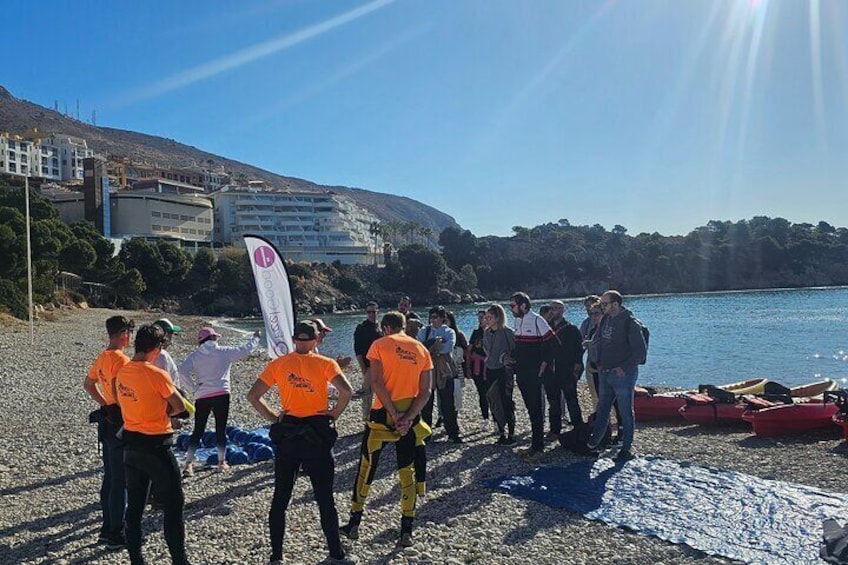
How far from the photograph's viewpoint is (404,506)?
204 inches

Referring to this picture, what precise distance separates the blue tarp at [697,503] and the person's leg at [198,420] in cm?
327

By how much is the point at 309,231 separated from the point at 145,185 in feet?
96.9

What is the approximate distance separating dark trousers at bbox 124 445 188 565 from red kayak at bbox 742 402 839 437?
27.3ft

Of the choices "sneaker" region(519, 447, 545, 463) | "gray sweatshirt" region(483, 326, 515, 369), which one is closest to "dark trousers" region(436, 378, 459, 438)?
"gray sweatshirt" region(483, 326, 515, 369)

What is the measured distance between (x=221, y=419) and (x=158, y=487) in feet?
9.97

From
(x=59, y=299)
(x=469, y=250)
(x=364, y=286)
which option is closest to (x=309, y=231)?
(x=364, y=286)

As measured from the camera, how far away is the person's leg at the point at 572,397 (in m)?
8.75

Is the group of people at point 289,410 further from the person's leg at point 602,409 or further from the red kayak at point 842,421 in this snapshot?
the red kayak at point 842,421

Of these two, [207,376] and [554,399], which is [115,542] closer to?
[207,376]

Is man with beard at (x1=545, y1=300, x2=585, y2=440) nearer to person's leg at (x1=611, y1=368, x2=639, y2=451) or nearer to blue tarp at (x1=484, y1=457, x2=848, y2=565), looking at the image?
person's leg at (x1=611, y1=368, x2=639, y2=451)

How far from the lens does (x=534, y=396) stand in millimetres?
7945

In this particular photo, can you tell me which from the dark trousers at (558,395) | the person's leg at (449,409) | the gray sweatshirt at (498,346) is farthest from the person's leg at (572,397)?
the person's leg at (449,409)

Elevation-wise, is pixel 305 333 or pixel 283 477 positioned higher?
pixel 305 333

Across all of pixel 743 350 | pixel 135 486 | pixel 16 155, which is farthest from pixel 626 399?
pixel 16 155
